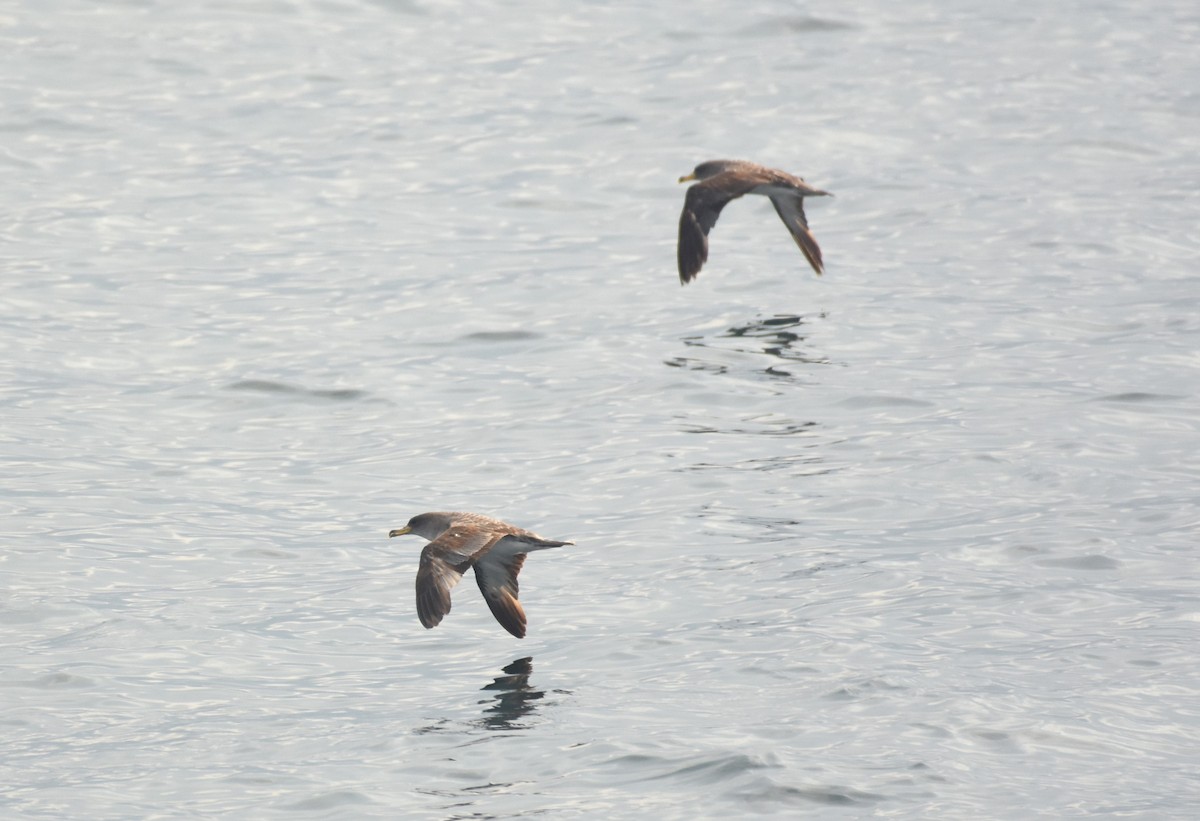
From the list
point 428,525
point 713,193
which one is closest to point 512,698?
point 428,525

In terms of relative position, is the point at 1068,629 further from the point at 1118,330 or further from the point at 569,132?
the point at 569,132

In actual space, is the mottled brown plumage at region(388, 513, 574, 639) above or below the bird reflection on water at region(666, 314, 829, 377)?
below

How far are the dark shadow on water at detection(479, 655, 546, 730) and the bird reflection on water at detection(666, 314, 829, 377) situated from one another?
6237 mm

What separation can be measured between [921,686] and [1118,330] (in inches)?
322

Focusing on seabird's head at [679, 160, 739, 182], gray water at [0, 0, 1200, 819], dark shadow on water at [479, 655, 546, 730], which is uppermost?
seabird's head at [679, 160, 739, 182]

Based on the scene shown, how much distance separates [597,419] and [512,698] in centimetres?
540

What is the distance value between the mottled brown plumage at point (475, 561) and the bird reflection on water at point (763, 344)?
571 centimetres

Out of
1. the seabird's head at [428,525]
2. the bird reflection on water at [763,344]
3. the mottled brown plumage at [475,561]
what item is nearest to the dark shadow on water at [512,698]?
the mottled brown plumage at [475,561]

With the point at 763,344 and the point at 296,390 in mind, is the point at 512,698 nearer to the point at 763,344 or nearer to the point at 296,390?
the point at 296,390

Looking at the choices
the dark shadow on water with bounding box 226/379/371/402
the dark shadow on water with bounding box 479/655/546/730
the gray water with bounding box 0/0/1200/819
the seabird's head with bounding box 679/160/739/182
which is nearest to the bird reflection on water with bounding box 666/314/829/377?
the gray water with bounding box 0/0/1200/819

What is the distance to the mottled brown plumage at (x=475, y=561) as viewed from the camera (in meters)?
10.9

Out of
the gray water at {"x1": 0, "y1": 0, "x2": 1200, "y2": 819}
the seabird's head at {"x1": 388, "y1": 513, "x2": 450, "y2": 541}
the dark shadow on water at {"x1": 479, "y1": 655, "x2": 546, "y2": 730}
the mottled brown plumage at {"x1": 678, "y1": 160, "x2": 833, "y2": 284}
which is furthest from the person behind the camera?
the mottled brown plumage at {"x1": 678, "y1": 160, "x2": 833, "y2": 284}

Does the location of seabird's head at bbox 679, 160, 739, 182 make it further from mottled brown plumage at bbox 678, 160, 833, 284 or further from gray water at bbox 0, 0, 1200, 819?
gray water at bbox 0, 0, 1200, 819

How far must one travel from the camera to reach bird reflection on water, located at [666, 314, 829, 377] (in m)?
17.1
